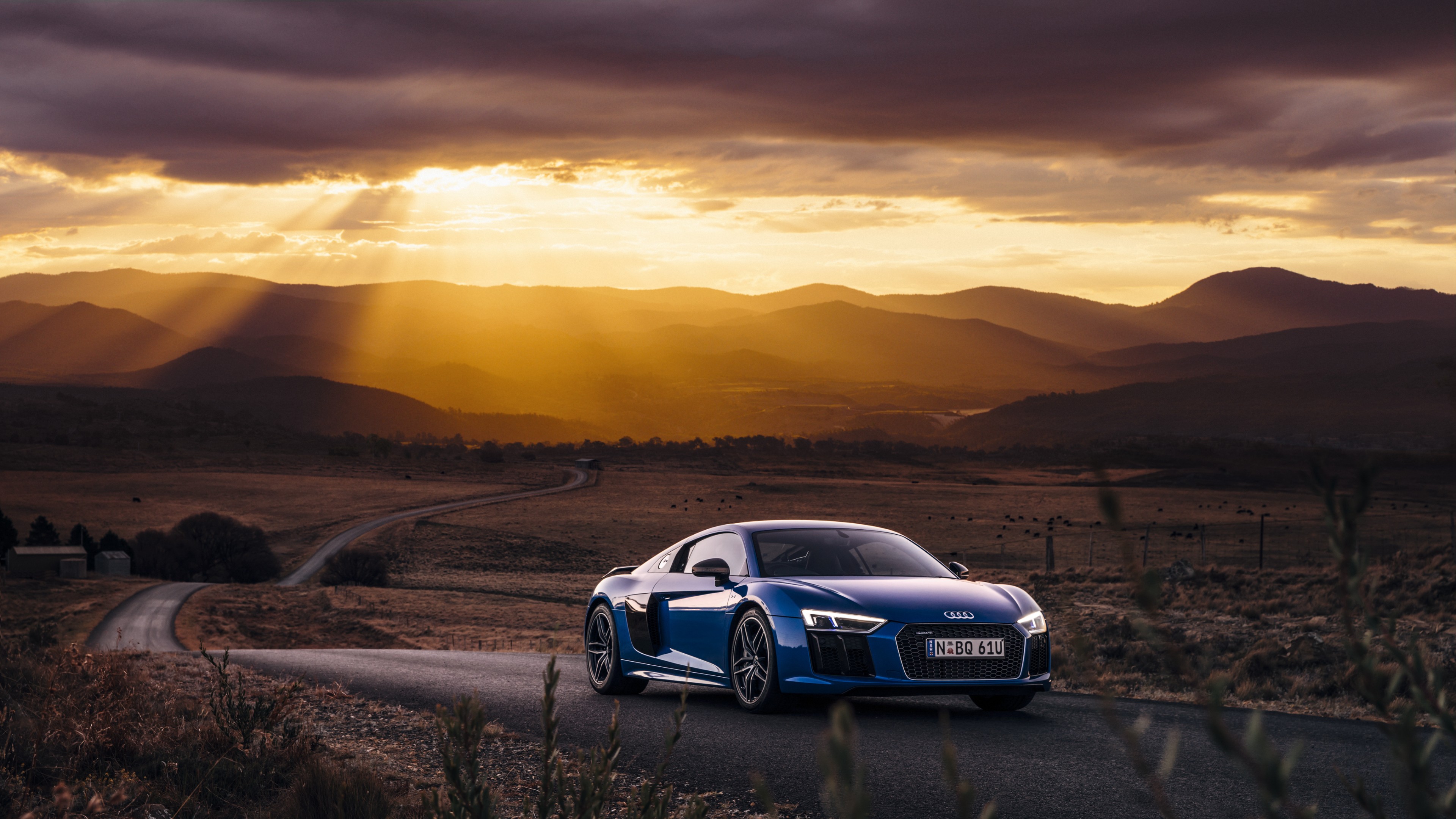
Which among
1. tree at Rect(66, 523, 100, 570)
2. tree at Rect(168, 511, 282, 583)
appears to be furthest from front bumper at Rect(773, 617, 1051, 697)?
tree at Rect(66, 523, 100, 570)

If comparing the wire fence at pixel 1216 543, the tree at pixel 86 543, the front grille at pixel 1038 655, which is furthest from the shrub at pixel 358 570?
the front grille at pixel 1038 655

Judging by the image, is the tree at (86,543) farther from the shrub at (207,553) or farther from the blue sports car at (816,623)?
the blue sports car at (816,623)

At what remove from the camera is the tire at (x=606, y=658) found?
11453mm

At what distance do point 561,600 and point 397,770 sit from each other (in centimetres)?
3721

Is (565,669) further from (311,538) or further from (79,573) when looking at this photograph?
(311,538)

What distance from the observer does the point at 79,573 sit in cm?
5456

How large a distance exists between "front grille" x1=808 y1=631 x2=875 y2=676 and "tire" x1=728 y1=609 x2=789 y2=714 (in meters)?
0.37

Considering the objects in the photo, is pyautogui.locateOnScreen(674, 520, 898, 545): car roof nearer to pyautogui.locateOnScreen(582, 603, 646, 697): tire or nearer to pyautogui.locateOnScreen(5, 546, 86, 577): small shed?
pyautogui.locateOnScreen(582, 603, 646, 697): tire

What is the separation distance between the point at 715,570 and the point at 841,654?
1411 mm

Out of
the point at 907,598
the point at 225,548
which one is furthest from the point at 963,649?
the point at 225,548

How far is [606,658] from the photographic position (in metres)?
11.7

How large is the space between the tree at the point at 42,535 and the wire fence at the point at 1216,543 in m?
48.3

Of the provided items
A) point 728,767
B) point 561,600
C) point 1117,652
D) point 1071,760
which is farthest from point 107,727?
point 561,600

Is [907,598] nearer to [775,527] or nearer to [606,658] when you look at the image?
[775,527]
